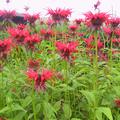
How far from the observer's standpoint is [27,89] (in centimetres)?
187

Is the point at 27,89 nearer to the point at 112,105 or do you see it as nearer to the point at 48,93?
the point at 48,93

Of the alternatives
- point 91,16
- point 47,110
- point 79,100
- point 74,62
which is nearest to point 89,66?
point 74,62

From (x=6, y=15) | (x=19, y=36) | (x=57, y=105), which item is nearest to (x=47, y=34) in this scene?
(x=6, y=15)

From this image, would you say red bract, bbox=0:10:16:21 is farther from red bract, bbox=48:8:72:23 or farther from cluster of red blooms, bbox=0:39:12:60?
cluster of red blooms, bbox=0:39:12:60

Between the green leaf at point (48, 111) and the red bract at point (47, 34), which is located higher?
the red bract at point (47, 34)

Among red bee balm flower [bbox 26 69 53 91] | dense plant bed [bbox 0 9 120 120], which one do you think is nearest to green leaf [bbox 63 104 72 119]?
dense plant bed [bbox 0 9 120 120]

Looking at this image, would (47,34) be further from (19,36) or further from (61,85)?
(61,85)

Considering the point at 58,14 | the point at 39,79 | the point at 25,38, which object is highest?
the point at 58,14

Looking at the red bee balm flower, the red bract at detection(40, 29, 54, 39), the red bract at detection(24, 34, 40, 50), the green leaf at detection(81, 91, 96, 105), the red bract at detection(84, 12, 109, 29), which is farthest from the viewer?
the red bract at detection(40, 29, 54, 39)

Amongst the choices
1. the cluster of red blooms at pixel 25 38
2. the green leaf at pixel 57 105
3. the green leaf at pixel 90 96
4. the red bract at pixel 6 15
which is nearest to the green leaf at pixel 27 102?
the green leaf at pixel 57 105

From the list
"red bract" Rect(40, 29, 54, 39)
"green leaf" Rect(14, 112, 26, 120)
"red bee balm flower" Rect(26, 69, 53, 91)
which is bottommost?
"green leaf" Rect(14, 112, 26, 120)

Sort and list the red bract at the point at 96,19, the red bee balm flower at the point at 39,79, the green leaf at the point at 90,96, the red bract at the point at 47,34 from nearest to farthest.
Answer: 1. the red bee balm flower at the point at 39,79
2. the green leaf at the point at 90,96
3. the red bract at the point at 96,19
4. the red bract at the point at 47,34

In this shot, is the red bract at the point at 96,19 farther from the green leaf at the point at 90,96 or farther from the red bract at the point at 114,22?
the green leaf at the point at 90,96

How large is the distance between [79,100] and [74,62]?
0.26 m
